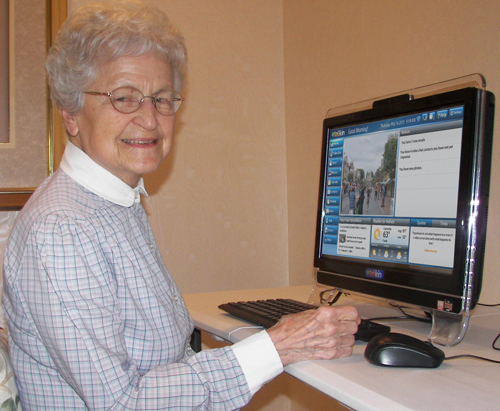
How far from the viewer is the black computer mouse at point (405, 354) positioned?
2.70 ft

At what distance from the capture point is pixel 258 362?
88 centimetres

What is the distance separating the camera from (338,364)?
87 centimetres

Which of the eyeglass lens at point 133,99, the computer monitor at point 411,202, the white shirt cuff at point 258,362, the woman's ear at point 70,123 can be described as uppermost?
the eyeglass lens at point 133,99

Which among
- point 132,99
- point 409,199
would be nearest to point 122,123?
point 132,99

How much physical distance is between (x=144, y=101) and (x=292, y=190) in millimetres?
1197

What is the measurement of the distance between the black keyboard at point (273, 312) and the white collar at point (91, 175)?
375 millimetres

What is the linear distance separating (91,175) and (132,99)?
19 centimetres

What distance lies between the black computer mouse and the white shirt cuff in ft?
0.55

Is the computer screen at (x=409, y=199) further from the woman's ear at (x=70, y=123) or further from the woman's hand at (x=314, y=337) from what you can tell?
the woman's ear at (x=70, y=123)

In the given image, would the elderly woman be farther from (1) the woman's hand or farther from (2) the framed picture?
(2) the framed picture

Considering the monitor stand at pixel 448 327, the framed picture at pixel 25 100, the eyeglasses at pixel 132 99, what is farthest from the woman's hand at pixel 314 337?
the framed picture at pixel 25 100

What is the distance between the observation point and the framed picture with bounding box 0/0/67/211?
1699 mm

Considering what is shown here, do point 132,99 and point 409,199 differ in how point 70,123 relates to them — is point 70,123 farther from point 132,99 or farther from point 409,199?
point 409,199

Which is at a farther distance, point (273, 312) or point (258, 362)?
point (273, 312)
